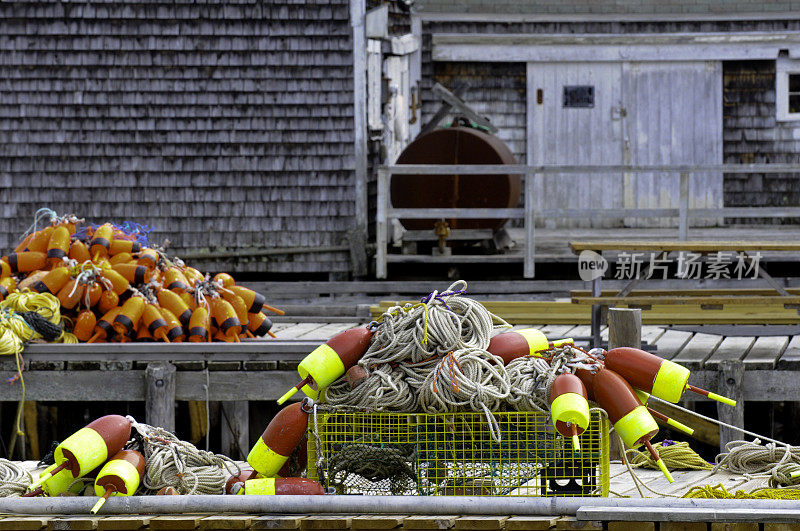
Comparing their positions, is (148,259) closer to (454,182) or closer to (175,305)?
(175,305)

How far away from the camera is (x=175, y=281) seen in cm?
946

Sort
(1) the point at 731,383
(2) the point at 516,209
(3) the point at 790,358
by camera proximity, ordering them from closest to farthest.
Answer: (1) the point at 731,383, (3) the point at 790,358, (2) the point at 516,209

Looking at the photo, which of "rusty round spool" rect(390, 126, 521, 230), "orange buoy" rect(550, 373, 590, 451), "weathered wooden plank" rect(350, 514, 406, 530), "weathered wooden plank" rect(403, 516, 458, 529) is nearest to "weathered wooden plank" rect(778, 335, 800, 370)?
"orange buoy" rect(550, 373, 590, 451)

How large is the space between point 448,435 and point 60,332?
456 centimetres

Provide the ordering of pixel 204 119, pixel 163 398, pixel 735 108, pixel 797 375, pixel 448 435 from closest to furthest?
pixel 448 435 < pixel 797 375 < pixel 163 398 < pixel 204 119 < pixel 735 108

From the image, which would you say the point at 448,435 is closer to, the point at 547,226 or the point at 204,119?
the point at 204,119

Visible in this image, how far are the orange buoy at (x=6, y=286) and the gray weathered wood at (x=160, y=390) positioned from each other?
4.67ft

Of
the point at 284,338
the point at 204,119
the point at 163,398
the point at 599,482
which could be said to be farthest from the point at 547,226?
the point at 599,482

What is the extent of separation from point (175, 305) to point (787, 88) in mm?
10329

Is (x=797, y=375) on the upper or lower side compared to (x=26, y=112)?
lower

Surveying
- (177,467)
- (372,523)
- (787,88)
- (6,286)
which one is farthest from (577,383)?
(787,88)

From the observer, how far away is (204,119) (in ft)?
44.7

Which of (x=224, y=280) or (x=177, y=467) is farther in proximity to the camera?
(x=224, y=280)

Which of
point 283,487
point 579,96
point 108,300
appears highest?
point 579,96
